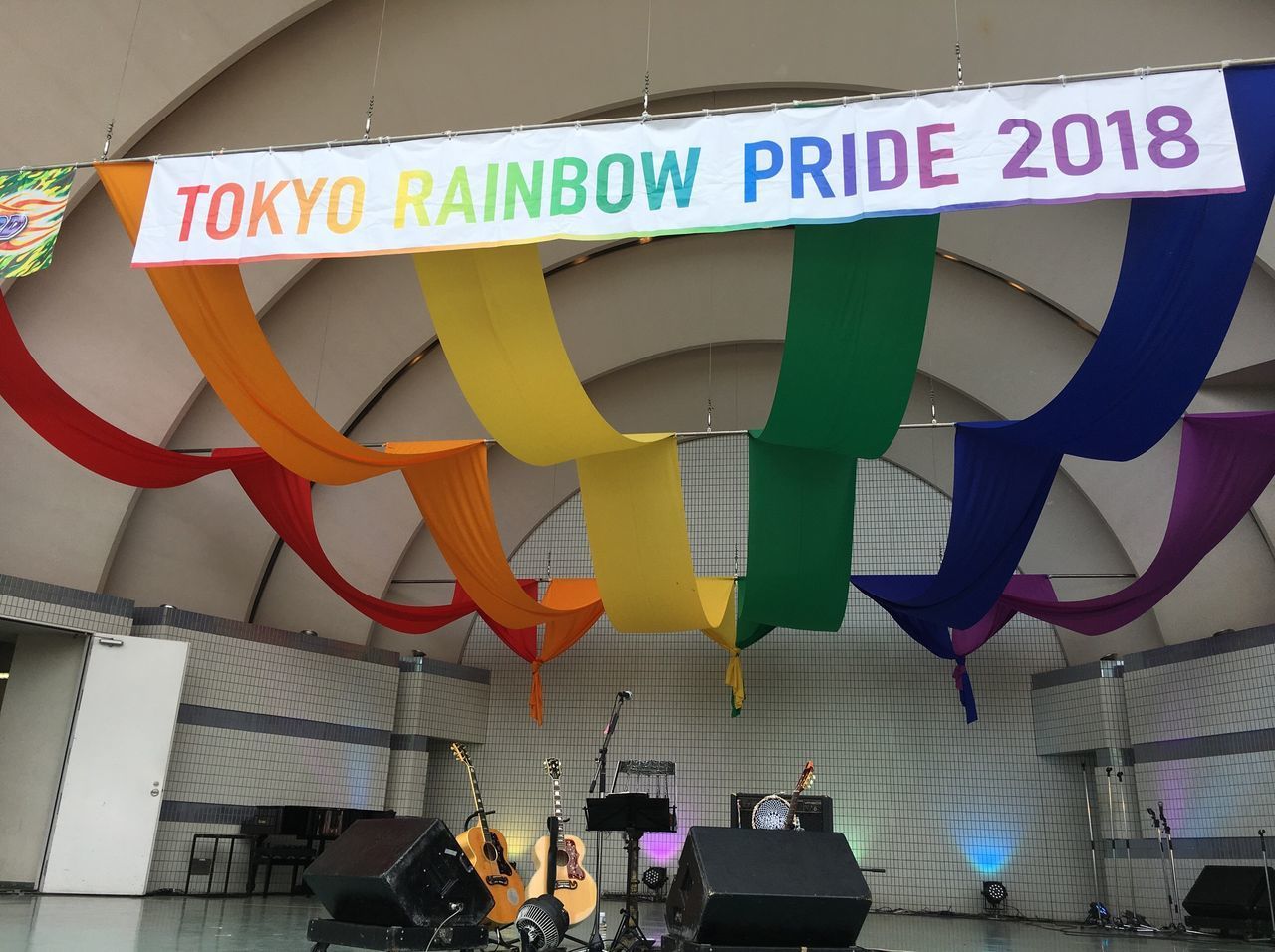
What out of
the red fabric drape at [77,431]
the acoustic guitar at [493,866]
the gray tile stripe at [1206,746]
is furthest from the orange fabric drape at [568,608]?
the gray tile stripe at [1206,746]

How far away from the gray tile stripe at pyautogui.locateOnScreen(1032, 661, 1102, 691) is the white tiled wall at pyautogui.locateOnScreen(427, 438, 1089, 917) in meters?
0.24

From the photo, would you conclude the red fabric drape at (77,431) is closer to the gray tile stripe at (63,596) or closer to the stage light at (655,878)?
the gray tile stripe at (63,596)

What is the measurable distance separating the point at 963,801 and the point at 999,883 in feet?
3.04

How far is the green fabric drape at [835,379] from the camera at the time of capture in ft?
14.9

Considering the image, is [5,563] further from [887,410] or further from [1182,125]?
[1182,125]

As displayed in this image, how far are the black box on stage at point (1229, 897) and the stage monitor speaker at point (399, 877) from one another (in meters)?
6.88

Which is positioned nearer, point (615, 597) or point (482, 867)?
point (482, 867)

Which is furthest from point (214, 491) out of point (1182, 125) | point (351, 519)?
point (1182, 125)

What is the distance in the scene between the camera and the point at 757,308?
10492 millimetres

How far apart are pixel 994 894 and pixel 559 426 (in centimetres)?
825

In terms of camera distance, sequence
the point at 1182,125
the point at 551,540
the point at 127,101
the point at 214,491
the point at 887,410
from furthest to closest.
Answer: the point at 551,540, the point at 214,491, the point at 127,101, the point at 887,410, the point at 1182,125

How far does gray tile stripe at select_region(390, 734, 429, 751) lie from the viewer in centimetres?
1158

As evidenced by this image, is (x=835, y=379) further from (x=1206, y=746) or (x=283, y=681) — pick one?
(x=283, y=681)

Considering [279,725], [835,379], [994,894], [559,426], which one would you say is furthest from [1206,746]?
[279,725]
